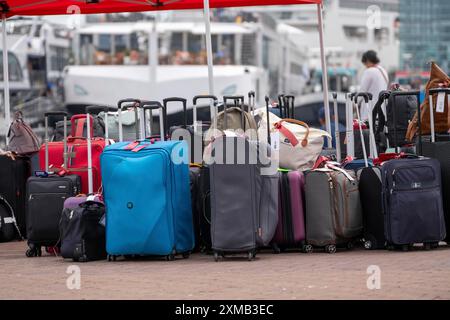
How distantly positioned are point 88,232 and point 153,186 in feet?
2.33

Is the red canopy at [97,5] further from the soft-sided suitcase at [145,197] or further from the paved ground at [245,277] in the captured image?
the soft-sided suitcase at [145,197]

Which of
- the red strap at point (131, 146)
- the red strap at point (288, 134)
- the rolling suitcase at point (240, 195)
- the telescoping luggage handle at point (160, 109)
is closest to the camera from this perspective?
the rolling suitcase at point (240, 195)

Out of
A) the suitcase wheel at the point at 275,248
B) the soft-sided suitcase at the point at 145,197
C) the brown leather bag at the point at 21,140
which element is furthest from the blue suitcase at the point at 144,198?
the brown leather bag at the point at 21,140

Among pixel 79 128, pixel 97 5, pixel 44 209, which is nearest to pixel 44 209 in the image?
pixel 44 209

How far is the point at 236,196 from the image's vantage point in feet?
29.5

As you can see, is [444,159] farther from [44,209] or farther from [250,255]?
[44,209]

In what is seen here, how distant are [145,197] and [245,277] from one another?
130 cm

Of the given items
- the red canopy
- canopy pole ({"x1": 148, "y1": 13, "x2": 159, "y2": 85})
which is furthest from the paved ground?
canopy pole ({"x1": 148, "y1": 13, "x2": 159, "y2": 85})

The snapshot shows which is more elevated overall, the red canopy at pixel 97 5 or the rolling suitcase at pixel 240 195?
the red canopy at pixel 97 5

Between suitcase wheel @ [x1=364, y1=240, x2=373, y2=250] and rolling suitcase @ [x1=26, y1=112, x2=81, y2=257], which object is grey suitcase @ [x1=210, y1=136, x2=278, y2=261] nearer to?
suitcase wheel @ [x1=364, y1=240, x2=373, y2=250]

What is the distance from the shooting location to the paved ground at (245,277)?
24.0ft

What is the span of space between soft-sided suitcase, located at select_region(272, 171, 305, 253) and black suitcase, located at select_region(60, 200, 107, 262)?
4.44ft

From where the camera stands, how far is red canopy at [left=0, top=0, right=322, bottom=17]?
13.1 metres

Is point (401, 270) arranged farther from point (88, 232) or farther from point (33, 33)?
point (33, 33)
